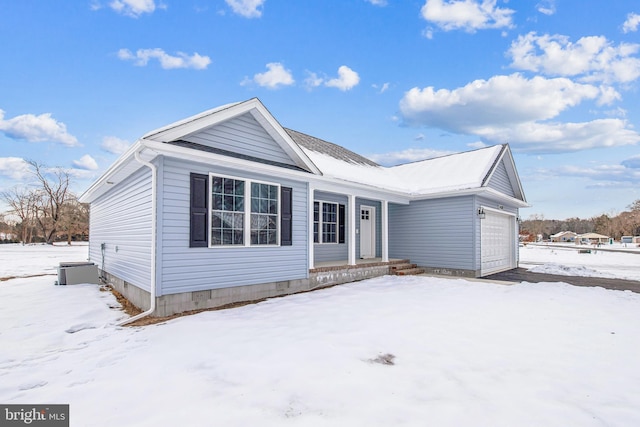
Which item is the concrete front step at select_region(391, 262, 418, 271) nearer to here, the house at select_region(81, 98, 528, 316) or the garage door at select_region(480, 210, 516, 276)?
the house at select_region(81, 98, 528, 316)

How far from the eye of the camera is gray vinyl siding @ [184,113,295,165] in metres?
6.46

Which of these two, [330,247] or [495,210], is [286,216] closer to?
[330,247]

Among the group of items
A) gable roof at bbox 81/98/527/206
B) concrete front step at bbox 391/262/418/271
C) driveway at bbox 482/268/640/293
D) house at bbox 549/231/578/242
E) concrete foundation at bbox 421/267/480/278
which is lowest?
house at bbox 549/231/578/242

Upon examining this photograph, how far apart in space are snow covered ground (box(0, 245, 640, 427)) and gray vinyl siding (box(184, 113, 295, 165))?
3435mm

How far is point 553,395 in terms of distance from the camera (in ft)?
9.52

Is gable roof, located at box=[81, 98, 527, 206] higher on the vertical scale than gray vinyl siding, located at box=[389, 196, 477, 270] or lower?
higher

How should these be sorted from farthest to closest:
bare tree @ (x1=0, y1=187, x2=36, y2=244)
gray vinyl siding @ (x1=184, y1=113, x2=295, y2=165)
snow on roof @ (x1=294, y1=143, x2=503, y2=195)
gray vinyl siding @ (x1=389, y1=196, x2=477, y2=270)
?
bare tree @ (x1=0, y1=187, x2=36, y2=244), gray vinyl siding @ (x1=389, y1=196, x2=477, y2=270), snow on roof @ (x1=294, y1=143, x2=503, y2=195), gray vinyl siding @ (x1=184, y1=113, x2=295, y2=165)

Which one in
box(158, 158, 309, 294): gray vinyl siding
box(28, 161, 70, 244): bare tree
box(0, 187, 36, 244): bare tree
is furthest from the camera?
box(0, 187, 36, 244): bare tree

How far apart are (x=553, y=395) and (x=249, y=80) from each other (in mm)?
16677

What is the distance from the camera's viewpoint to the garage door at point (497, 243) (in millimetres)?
11398

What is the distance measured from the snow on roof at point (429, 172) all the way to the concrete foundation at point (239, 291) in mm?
2799

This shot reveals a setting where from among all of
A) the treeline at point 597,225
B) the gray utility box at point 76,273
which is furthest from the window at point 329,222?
the treeline at point 597,225

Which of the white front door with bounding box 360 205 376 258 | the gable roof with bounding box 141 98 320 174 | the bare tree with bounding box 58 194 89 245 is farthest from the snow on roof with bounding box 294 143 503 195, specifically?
the bare tree with bounding box 58 194 89 245

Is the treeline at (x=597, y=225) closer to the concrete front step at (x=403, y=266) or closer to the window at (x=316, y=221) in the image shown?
the concrete front step at (x=403, y=266)
